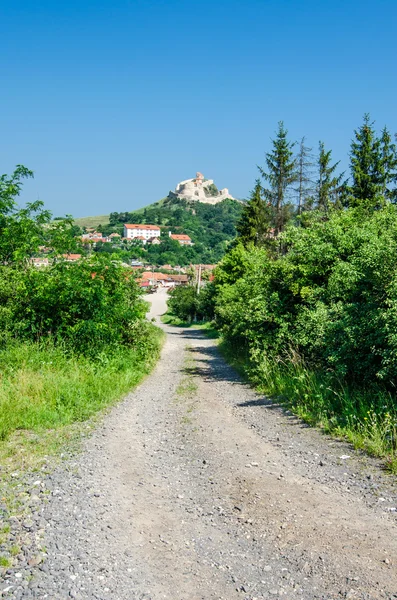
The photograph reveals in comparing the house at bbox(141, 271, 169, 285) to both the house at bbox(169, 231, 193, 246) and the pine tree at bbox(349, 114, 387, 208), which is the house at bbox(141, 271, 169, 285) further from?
the pine tree at bbox(349, 114, 387, 208)

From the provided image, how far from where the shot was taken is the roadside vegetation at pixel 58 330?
31.2ft

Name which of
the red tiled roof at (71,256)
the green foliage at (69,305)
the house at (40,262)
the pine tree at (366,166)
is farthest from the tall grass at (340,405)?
the pine tree at (366,166)

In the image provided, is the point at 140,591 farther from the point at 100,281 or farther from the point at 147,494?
the point at 100,281

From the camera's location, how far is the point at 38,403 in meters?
9.44

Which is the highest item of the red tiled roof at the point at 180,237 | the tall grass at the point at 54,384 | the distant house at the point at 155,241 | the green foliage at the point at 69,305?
the red tiled roof at the point at 180,237

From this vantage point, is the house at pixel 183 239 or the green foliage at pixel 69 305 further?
the house at pixel 183 239

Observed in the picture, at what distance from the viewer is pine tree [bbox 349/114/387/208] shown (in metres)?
38.8

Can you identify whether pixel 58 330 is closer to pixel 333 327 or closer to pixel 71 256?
pixel 71 256

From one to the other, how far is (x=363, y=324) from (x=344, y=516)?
15.1ft

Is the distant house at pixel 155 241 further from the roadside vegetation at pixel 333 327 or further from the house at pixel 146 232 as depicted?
the roadside vegetation at pixel 333 327

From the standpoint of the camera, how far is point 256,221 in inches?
1784

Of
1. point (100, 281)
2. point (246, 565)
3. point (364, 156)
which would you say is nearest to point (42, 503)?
point (246, 565)

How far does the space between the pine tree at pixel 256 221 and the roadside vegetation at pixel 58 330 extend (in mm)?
28326

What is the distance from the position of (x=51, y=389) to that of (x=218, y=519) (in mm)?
5860
